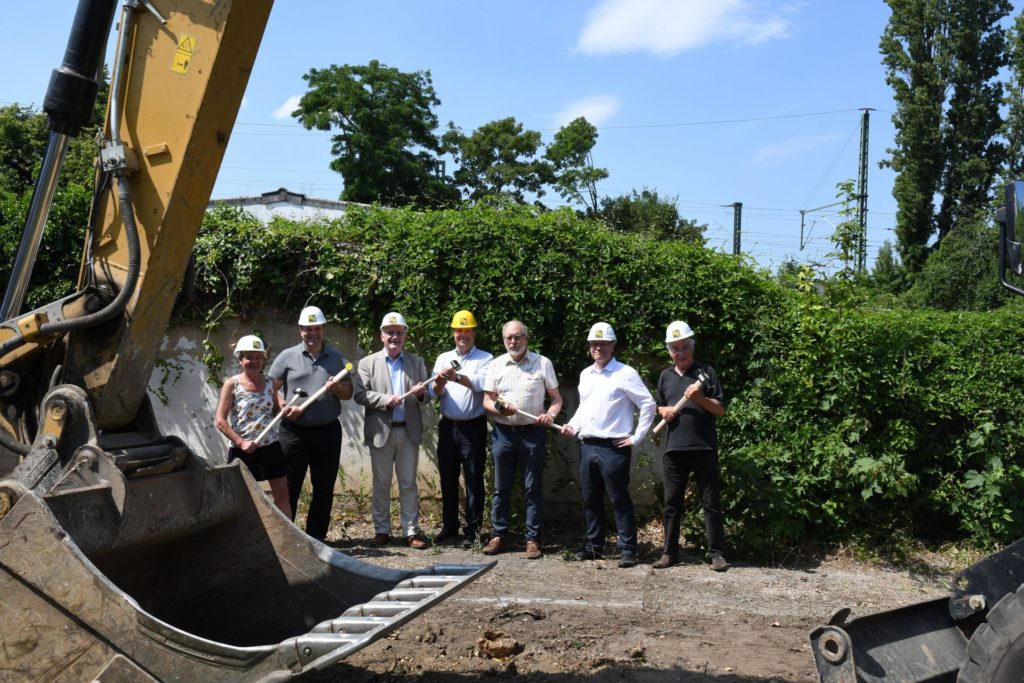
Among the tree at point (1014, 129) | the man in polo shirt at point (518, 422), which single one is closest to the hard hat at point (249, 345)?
the man in polo shirt at point (518, 422)

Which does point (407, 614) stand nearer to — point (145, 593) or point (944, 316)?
point (145, 593)

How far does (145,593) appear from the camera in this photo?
5113mm

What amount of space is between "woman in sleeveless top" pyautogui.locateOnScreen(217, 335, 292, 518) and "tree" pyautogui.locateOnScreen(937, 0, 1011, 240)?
2837 cm

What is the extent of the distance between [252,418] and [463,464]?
203 centimetres

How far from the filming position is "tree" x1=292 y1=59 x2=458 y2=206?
3859cm

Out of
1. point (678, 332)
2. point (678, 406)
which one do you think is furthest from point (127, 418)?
point (678, 332)

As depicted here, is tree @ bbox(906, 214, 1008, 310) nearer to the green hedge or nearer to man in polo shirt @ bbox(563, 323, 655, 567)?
the green hedge

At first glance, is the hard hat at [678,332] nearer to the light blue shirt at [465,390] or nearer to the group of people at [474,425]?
the group of people at [474,425]

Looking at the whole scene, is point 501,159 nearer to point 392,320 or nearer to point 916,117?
point 916,117

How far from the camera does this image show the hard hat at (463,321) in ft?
29.9

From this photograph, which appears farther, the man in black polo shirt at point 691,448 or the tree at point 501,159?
the tree at point 501,159

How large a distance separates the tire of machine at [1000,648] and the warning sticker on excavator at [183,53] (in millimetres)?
4011

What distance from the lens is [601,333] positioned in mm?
8672

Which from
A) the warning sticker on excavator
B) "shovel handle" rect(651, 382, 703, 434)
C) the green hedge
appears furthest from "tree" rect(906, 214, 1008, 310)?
the warning sticker on excavator
